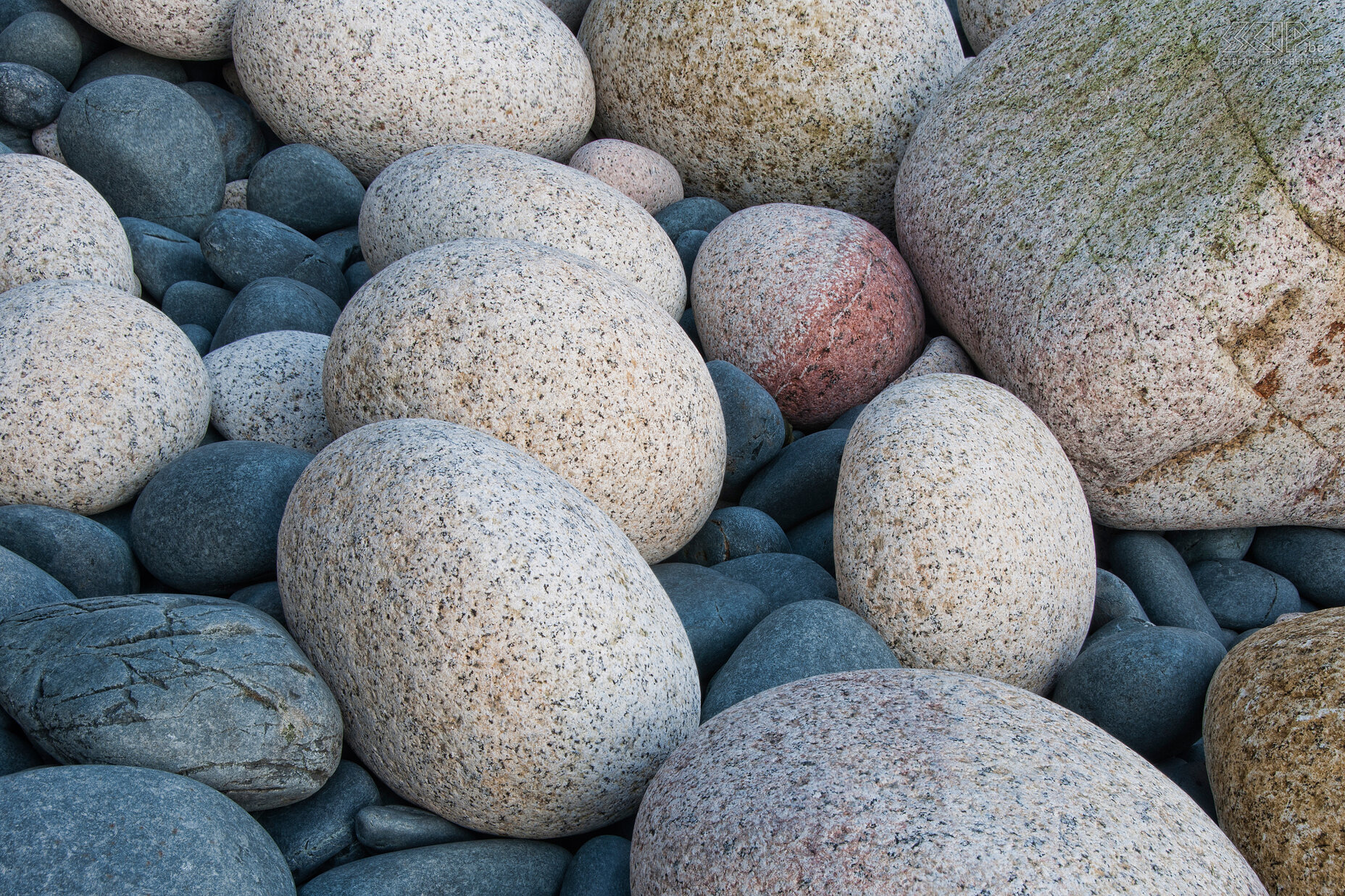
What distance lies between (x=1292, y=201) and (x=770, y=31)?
7.65 ft

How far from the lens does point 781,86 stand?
15.1ft

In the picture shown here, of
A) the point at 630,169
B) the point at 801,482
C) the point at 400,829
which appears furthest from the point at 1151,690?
the point at 630,169

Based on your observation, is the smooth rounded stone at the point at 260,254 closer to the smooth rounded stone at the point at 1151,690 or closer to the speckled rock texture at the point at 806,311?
the speckled rock texture at the point at 806,311

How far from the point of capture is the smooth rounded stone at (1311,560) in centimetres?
370

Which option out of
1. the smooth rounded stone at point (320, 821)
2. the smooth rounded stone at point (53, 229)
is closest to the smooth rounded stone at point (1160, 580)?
the smooth rounded stone at point (320, 821)

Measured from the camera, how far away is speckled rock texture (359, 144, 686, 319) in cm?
363

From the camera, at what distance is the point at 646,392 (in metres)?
2.95

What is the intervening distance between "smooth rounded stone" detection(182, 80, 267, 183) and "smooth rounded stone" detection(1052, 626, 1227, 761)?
430 cm

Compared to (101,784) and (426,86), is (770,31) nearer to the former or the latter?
(426,86)

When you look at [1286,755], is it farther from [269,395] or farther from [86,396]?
[86,396]

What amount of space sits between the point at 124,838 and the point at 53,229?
106 inches

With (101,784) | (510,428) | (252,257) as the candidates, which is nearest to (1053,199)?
(510,428)

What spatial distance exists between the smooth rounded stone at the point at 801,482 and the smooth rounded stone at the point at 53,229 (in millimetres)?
2488

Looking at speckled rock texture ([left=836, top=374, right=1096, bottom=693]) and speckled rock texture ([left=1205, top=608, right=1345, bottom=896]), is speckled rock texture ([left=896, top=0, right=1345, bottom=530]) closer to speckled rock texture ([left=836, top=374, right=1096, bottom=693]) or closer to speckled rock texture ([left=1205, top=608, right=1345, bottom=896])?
speckled rock texture ([left=836, top=374, right=1096, bottom=693])
